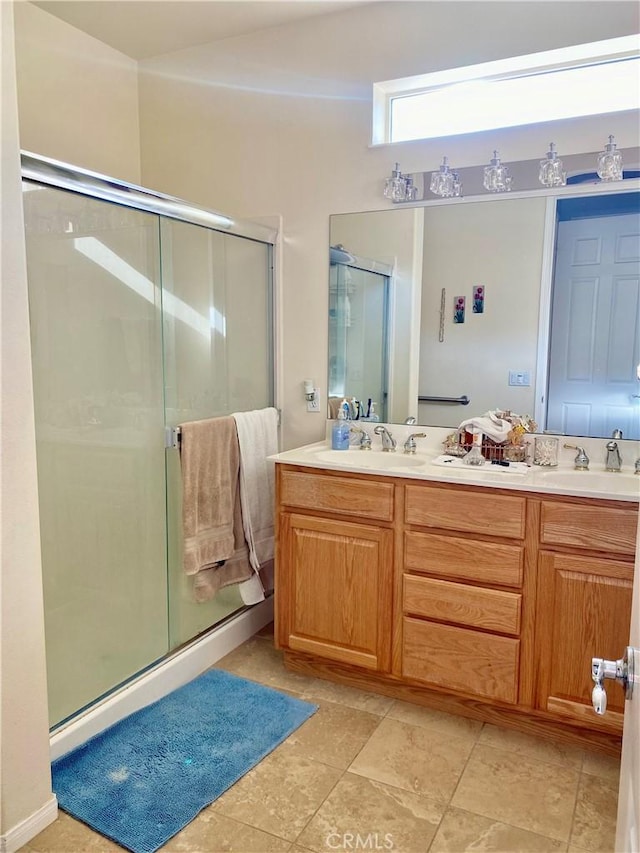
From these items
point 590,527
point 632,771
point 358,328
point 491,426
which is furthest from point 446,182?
point 632,771

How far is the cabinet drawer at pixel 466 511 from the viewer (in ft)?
6.93

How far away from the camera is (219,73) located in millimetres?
3041

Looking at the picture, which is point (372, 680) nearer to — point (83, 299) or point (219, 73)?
point (83, 299)

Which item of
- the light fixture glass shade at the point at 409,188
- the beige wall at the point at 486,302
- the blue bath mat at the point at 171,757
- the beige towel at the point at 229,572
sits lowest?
the blue bath mat at the point at 171,757

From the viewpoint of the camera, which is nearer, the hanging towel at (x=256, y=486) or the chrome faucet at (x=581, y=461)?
the chrome faucet at (x=581, y=461)

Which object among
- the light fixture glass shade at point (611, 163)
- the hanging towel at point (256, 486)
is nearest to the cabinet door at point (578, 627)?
the hanging towel at point (256, 486)

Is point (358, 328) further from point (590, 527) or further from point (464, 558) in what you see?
point (590, 527)

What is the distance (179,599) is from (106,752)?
642mm

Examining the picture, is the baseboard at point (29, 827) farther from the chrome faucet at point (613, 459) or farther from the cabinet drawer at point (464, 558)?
the chrome faucet at point (613, 459)

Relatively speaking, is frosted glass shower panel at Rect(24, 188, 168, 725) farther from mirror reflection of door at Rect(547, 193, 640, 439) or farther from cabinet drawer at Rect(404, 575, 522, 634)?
mirror reflection of door at Rect(547, 193, 640, 439)

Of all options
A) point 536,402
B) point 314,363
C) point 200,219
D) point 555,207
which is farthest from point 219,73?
point 536,402

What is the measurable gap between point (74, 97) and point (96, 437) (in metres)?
1.67

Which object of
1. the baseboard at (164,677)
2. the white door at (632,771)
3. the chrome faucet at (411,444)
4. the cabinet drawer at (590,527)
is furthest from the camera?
the chrome faucet at (411,444)

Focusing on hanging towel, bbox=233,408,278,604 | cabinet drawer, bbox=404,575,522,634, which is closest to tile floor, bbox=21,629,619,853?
cabinet drawer, bbox=404,575,522,634
